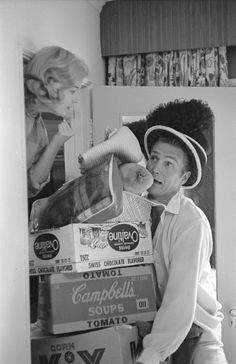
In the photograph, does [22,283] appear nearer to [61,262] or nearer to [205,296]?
[61,262]

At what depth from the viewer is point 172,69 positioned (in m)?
2.91

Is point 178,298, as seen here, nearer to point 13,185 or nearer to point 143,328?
point 143,328

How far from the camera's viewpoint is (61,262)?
1.88m

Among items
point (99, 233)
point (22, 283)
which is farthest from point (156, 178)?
point (22, 283)

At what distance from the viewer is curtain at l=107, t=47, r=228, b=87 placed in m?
2.86

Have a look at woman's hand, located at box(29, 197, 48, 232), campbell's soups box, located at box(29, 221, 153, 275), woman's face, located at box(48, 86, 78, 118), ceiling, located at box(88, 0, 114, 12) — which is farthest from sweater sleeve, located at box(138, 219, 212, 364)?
ceiling, located at box(88, 0, 114, 12)

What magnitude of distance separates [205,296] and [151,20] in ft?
5.07

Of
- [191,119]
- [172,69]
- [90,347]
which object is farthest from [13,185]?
[172,69]

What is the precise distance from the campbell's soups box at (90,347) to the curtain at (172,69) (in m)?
1.49

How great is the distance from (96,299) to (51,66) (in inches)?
34.3

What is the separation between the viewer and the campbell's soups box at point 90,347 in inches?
72.6

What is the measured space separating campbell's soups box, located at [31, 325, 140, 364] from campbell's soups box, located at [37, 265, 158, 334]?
45mm

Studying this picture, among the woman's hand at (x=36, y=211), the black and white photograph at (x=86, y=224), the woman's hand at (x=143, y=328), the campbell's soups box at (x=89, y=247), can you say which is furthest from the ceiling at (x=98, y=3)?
the woman's hand at (x=143, y=328)

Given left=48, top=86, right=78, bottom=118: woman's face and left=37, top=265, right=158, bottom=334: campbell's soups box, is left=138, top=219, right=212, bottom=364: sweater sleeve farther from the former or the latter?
left=48, top=86, right=78, bottom=118: woman's face
